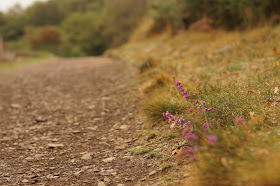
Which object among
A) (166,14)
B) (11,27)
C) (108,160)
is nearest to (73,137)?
(108,160)

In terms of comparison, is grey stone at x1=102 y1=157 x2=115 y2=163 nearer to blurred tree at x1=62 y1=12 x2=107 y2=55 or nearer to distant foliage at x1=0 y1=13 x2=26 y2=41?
blurred tree at x1=62 y1=12 x2=107 y2=55

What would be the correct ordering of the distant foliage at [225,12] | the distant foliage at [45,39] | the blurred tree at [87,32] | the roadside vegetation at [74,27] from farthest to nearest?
1. the distant foliage at [45,39]
2. the blurred tree at [87,32]
3. the roadside vegetation at [74,27]
4. the distant foliage at [225,12]

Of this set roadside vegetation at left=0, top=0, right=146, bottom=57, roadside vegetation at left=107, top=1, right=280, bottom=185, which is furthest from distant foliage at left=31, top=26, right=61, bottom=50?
roadside vegetation at left=107, top=1, right=280, bottom=185

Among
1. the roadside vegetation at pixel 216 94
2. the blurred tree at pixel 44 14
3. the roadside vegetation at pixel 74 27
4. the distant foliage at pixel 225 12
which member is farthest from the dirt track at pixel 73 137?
the blurred tree at pixel 44 14

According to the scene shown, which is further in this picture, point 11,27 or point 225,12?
point 11,27

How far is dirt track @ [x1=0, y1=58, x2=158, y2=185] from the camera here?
7.91ft

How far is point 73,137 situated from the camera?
3389mm

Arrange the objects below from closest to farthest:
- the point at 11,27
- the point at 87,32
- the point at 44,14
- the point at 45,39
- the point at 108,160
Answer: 1. the point at 108,160
2. the point at 45,39
3. the point at 87,32
4. the point at 11,27
5. the point at 44,14

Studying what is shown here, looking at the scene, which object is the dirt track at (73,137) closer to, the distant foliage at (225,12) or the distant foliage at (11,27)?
the distant foliage at (225,12)

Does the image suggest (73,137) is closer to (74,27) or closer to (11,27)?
(74,27)

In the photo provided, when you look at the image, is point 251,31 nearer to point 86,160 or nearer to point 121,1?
point 86,160

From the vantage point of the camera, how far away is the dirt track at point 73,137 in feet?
7.91

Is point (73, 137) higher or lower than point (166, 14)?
lower

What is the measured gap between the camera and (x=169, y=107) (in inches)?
124
